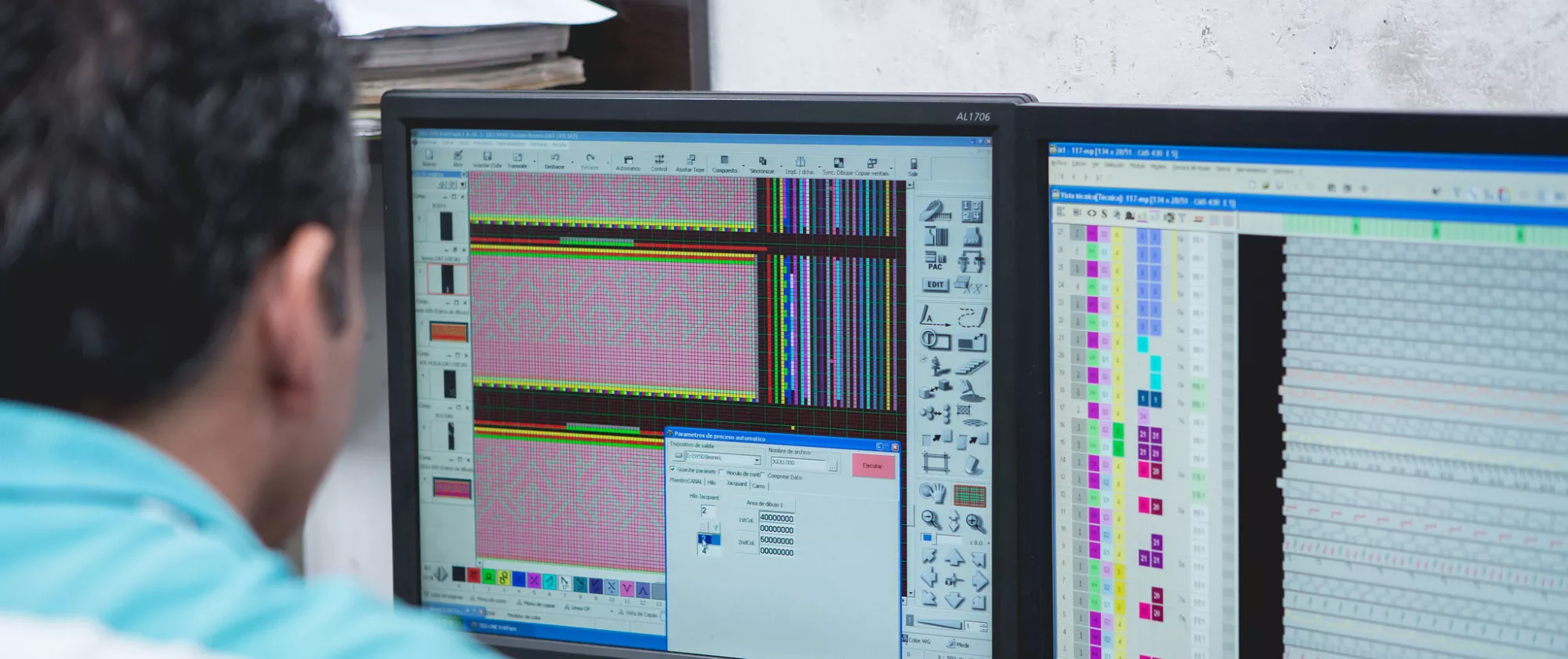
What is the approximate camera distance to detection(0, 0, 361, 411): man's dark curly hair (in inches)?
16.8

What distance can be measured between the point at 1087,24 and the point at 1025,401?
14.3 inches

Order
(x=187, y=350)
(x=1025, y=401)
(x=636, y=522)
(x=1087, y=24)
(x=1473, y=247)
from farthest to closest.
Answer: (x=1087, y=24)
(x=636, y=522)
(x=1025, y=401)
(x=1473, y=247)
(x=187, y=350)

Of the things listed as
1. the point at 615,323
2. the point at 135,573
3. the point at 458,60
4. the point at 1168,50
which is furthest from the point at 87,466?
the point at 1168,50

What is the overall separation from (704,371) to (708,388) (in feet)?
0.04

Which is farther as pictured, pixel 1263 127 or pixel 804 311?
pixel 804 311

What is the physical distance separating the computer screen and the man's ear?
1.14ft

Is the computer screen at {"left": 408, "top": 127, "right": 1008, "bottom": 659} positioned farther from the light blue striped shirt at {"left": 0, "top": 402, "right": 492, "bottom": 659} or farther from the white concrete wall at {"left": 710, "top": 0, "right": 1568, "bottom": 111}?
the light blue striped shirt at {"left": 0, "top": 402, "right": 492, "bottom": 659}

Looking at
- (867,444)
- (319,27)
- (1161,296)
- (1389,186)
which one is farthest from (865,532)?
(319,27)

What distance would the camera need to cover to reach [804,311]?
0.83 meters

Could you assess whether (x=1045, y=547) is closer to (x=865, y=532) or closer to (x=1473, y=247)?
(x=865, y=532)

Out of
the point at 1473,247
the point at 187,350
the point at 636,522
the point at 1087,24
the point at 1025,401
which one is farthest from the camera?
the point at 1087,24

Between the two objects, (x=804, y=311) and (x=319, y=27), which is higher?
(x=319, y=27)

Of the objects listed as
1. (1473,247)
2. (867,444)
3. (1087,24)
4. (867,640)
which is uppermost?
(1087,24)

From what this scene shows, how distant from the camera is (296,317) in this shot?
1.65ft
